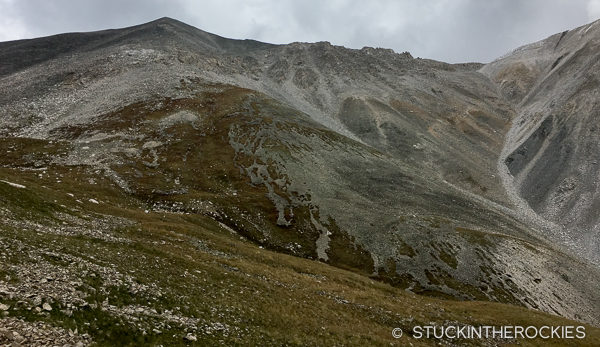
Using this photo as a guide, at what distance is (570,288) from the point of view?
68.1m

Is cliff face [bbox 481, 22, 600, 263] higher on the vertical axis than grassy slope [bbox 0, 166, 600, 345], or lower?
higher

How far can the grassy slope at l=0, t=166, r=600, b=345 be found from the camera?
2098 cm

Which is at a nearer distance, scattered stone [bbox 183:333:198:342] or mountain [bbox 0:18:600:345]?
scattered stone [bbox 183:333:198:342]

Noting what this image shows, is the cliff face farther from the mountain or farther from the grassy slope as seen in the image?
the grassy slope

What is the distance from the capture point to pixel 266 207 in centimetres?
7831

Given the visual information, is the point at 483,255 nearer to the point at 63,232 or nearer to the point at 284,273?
the point at 284,273

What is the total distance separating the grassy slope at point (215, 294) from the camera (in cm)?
2098

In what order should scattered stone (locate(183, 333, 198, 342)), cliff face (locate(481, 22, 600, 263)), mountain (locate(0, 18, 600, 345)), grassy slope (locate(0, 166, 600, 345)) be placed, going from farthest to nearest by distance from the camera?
cliff face (locate(481, 22, 600, 263))
mountain (locate(0, 18, 600, 345))
grassy slope (locate(0, 166, 600, 345))
scattered stone (locate(183, 333, 198, 342))

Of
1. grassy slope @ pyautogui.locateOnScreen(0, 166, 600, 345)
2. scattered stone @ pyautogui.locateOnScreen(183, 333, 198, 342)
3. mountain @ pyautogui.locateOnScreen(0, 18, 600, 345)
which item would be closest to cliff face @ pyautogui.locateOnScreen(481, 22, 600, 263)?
mountain @ pyautogui.locateOnScreen(0, 18, 600, 345)

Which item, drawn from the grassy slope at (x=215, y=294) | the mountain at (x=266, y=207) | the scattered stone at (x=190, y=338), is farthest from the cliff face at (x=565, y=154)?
the scattered stone at (x=190, y=338)

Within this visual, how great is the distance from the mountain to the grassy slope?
0.21 meters

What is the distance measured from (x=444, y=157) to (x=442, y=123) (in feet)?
140

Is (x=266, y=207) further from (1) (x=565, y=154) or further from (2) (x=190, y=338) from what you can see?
(1) (x=565, y=154)

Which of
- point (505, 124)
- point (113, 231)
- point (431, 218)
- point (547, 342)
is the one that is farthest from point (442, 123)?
point (113, 231)
